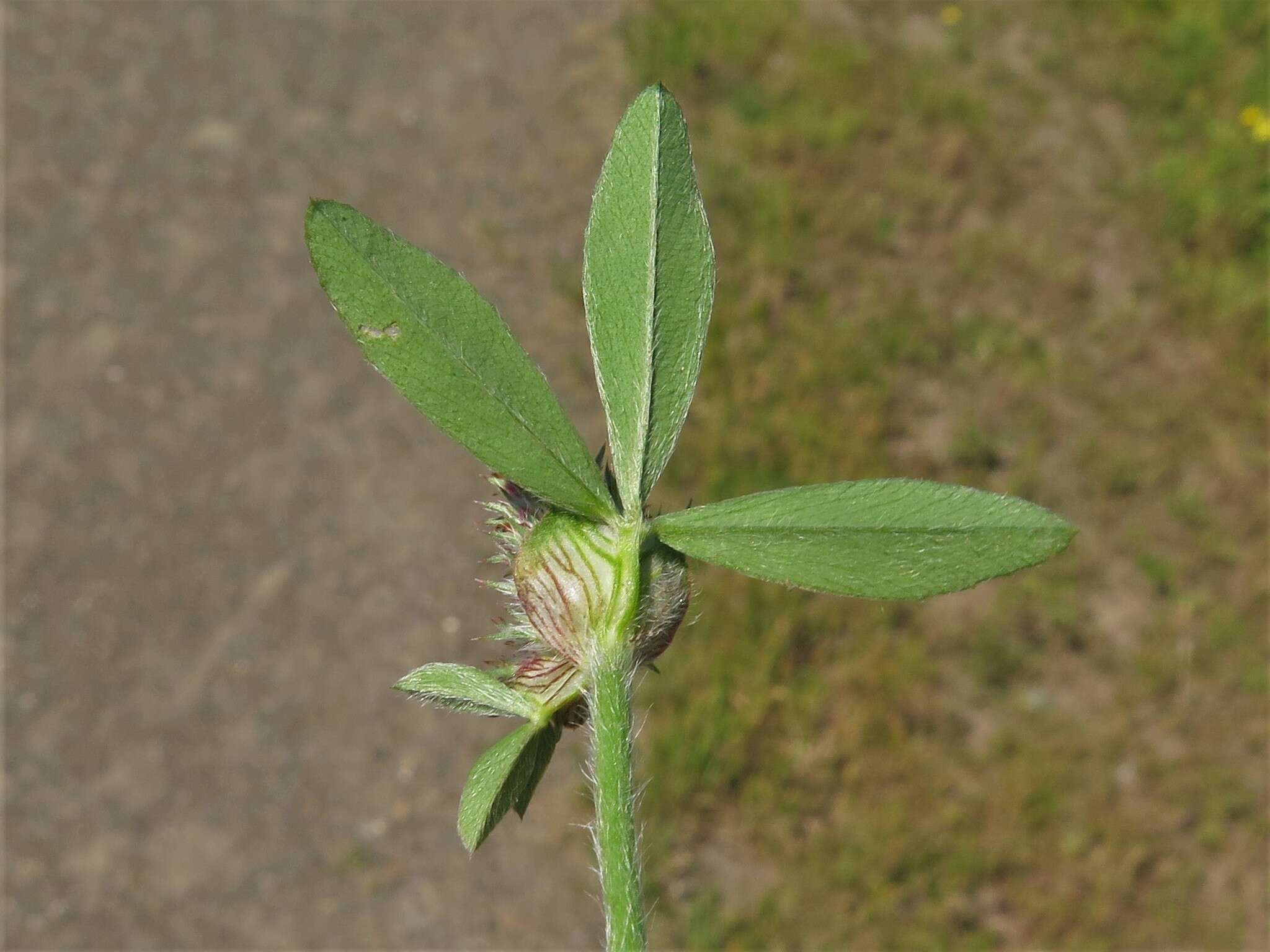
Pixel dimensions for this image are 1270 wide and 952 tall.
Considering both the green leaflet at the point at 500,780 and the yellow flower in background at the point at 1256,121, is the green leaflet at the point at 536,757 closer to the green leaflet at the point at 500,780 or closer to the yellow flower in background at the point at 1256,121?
the green leaflet at the point at 500,780

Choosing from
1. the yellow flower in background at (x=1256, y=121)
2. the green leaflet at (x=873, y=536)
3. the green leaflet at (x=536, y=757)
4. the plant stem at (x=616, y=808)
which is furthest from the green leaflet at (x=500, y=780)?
the yellow flower in background at (x=1256, y=121)

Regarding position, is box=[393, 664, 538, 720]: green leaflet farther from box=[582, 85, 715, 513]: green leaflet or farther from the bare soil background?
the bare soil background

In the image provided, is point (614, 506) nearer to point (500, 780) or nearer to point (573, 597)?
point (573, 597)

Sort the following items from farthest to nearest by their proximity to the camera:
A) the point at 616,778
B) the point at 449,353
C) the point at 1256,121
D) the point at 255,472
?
the point at 1256,121 → the point at 255,472 → the point at 449,353 → the point at 616,778

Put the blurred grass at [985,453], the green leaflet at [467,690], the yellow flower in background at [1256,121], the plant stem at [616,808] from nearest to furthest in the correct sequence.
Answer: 1. the plant stem at [616,808]
2. the green leaflet at [467,690]
3. the blurred grass at [985,453]
4. the yellow flower in background at [1256,121]

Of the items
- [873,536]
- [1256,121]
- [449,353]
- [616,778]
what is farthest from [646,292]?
[1256,121]

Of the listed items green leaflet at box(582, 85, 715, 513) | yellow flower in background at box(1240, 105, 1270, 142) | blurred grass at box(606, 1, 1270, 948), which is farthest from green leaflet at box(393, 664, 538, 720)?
yellow flower in background at box(1240, 105, 1270, 142)
